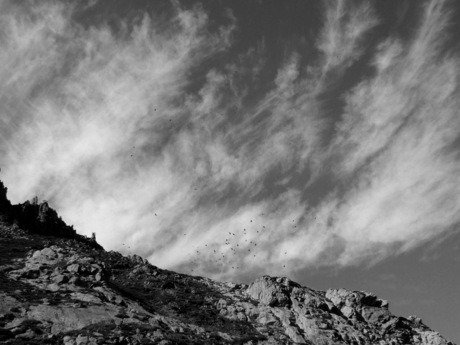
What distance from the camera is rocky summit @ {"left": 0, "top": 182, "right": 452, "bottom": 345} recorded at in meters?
59.9

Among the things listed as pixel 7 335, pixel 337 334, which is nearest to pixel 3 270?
pixel 7 335

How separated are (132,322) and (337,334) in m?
43.3

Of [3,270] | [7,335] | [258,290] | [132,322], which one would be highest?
[258,290]

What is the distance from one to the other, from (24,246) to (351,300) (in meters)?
81.7

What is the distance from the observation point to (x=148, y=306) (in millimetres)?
77000

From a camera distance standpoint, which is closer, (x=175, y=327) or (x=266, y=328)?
(x=175, y=327)

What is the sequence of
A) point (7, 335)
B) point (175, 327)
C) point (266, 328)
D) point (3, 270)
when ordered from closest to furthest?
point (7, 335), point (175, 327), point (3, 270), point (266, 328)

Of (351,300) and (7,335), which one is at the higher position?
(351,300)

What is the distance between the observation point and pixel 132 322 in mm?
64625

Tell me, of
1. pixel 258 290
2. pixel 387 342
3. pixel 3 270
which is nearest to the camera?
pixel 3 270

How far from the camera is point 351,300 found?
4092 inches

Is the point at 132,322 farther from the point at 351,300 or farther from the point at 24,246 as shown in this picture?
the point at 351,300

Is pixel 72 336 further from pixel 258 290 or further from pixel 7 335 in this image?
pixel 258 290

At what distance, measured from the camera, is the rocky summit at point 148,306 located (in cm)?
5988
